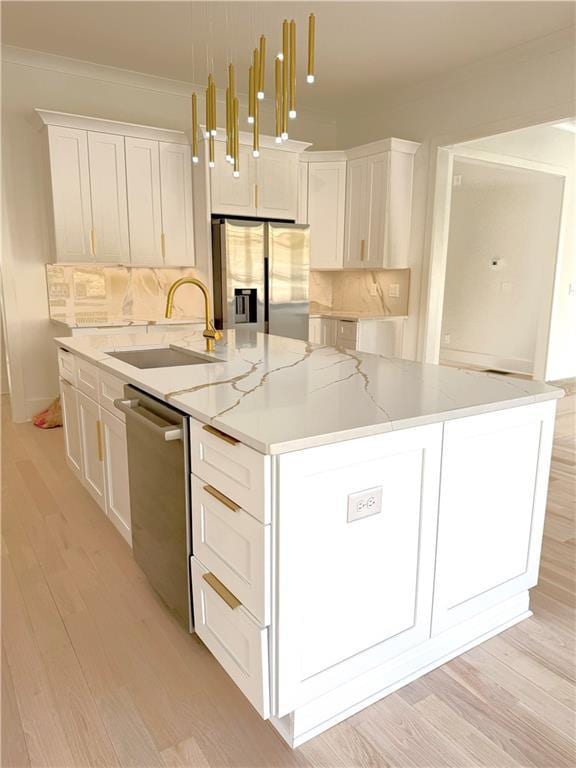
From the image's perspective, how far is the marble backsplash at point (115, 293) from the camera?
461 cm

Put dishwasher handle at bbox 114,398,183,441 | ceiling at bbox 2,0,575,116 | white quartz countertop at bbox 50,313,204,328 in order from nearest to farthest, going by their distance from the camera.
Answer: dishwasher handle at bbox 114,398,183,441 → ceiling at bbox 2,0,575,116 → white quartz countertop at bbox 50,313,204,328

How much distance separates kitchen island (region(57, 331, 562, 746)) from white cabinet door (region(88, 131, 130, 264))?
2.78 m

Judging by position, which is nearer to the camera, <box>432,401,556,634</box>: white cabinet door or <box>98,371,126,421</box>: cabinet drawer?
<box>432,401,556,634</box>: white cabinet door

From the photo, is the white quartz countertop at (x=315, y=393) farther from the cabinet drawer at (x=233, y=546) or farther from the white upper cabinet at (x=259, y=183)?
the white upper cabinet at (x=259, y=183)

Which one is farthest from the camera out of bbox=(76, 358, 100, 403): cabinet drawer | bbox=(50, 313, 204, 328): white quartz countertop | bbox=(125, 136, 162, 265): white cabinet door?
bbox=(125, 136, 162, 265): white cabinet door

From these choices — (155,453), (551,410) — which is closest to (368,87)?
(551,410)

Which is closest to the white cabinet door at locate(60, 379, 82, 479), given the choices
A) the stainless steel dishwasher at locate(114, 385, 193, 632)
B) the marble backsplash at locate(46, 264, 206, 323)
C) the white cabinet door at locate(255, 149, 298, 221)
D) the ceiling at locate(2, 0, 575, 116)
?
the stainless steel dishwasher at locate(114, 385, 193, 632)

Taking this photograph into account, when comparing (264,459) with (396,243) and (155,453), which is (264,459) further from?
(396,243)

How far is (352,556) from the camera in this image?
1479 mm

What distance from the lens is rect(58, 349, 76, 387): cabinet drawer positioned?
2.87 m

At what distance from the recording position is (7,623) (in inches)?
79.1

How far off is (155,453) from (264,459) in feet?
2.25

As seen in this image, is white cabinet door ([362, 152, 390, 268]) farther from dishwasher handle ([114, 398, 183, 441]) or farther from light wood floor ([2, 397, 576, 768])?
dishwasher handle ([114, 398, 183, 441])

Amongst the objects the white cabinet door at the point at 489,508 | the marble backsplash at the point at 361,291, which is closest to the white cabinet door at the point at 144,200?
the marble backsplash at the point at 361,291
